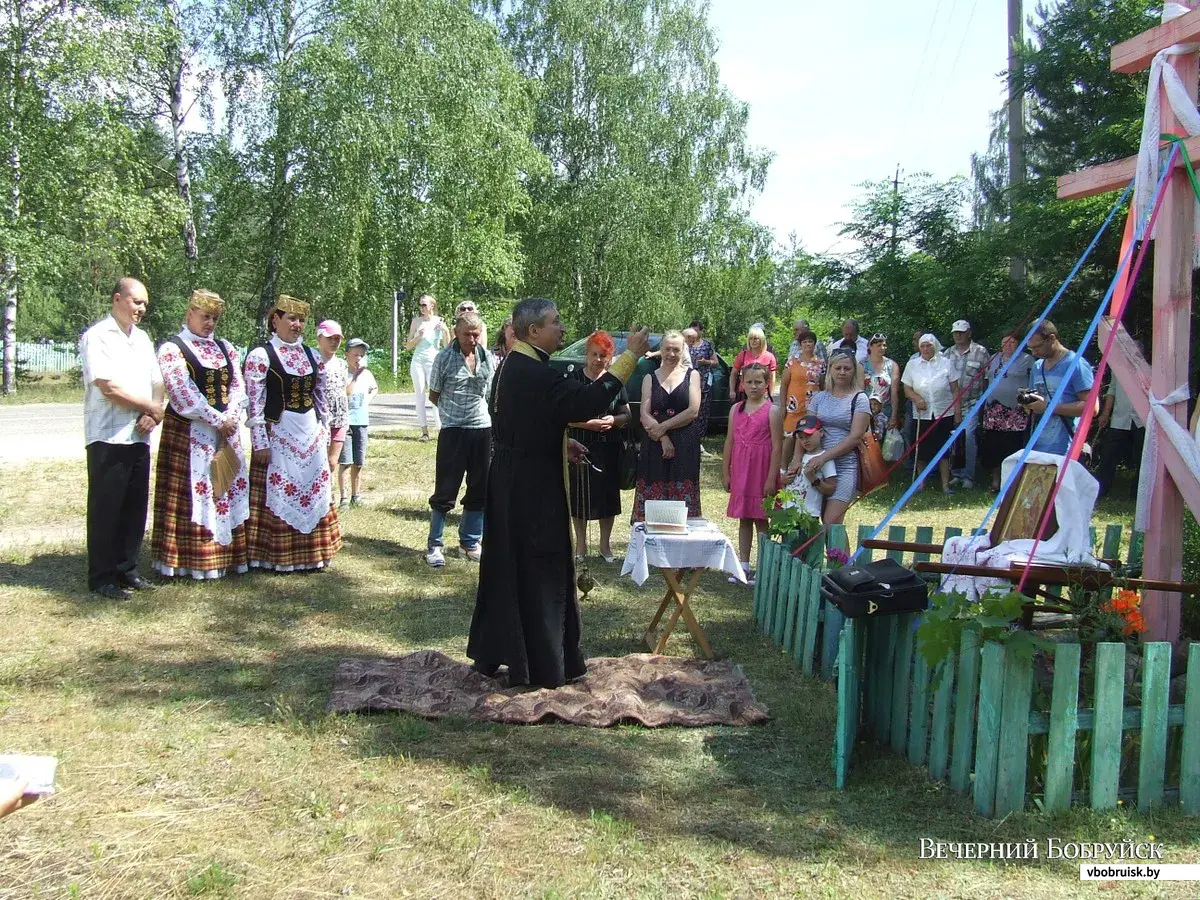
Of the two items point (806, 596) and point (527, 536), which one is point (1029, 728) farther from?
point (527, 536)

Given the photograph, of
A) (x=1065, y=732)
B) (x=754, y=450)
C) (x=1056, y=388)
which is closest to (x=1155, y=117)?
(x=1056, y=388)

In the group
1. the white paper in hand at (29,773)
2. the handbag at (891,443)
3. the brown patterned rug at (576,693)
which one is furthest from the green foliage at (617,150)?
the white paper in hand at (29,773)

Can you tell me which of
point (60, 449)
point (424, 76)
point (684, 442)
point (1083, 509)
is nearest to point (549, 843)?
point (1083, 509)

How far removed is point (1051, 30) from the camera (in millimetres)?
13156

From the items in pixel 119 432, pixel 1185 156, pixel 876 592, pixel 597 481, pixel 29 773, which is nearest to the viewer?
pixel 29 773

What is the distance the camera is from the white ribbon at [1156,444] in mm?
4551

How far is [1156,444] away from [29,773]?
4.80 m

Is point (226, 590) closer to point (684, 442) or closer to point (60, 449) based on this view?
point (684, 442)

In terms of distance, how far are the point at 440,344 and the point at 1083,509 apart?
31.1 ft

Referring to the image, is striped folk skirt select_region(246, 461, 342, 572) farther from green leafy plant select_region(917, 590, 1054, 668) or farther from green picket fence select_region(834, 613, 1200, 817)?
green leafy plant select_region(917, 590, 1054, 668)

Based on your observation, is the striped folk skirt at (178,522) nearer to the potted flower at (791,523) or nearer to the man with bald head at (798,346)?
the potted flower at (791,523)

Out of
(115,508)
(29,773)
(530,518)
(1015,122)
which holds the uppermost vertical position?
(1015,122)

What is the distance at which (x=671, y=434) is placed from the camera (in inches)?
291

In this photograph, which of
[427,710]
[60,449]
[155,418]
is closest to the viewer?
[427,710]
